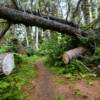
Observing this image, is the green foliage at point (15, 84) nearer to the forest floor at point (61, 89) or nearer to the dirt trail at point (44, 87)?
the forest floor at point (61, 89)

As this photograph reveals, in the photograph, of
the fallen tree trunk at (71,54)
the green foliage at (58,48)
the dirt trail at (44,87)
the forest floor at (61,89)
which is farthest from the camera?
the green foliage at (58,48)

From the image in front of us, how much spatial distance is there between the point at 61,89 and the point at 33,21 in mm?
3511

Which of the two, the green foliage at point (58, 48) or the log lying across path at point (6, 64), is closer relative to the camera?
the log lying across path at point (6, 64)

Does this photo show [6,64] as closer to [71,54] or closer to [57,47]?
[71,54]

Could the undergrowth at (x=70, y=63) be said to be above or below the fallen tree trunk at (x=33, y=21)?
below

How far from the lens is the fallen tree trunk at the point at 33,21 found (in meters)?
8.15

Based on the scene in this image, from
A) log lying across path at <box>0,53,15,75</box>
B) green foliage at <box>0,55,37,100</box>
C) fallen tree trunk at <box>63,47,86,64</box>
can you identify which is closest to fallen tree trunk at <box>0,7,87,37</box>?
fallen tree trunk at <box>63,47,86,64</box>

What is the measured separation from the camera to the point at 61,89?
6836mm

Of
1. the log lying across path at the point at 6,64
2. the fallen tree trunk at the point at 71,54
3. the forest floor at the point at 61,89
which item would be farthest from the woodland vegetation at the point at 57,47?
the forest floor at the point at 61,89

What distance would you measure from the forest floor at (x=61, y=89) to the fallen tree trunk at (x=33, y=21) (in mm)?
2542

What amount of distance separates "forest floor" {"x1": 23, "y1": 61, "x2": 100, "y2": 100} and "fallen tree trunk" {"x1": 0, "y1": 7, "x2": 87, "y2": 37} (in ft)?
8.34

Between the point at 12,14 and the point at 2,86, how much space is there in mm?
3083

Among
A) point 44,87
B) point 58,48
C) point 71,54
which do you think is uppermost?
point 58,48

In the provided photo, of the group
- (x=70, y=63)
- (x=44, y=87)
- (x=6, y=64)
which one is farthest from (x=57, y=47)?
(x=44, y=87)
